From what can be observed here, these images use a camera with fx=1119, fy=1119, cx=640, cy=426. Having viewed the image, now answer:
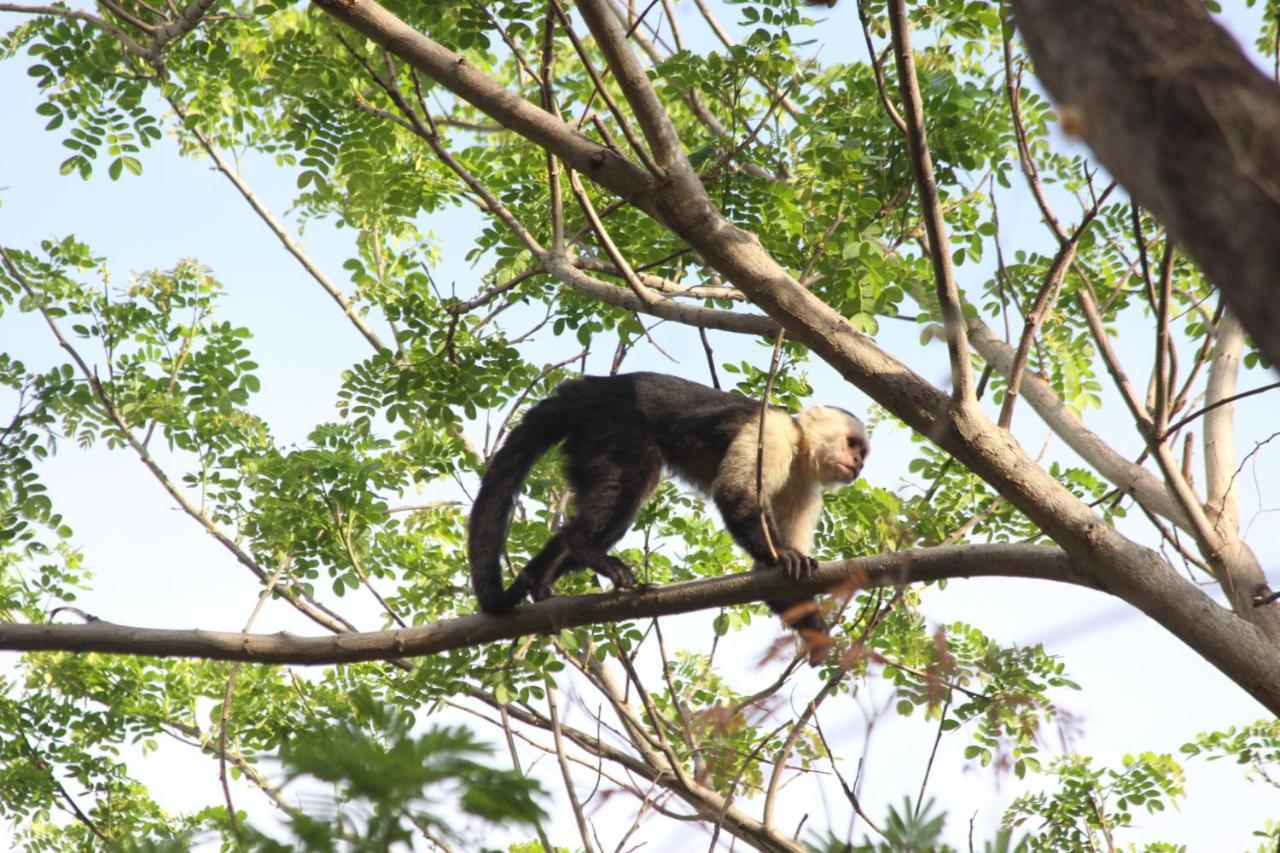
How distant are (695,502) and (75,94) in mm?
5059

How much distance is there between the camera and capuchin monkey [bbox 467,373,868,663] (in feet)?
19.5

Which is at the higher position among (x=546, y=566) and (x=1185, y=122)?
(x=546, y=566)

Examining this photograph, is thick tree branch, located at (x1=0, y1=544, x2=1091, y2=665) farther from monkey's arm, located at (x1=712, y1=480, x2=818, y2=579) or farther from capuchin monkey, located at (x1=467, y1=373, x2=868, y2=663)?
monkey's arm, located at (x1=712, y1=480, x2=818, y2=579)

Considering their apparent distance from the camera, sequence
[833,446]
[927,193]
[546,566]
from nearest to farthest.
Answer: [927,193] → [546,566] → [833,446]

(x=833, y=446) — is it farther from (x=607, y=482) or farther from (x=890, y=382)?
(x=890, y=382)

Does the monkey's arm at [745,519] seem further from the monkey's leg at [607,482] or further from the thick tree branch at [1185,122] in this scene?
the thick tree branch at [1185,122]

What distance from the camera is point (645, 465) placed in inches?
249

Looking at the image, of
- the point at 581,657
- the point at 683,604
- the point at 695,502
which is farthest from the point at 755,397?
the point at 683,604

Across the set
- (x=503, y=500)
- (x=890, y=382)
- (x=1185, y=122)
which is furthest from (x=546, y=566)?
(x=1185, y=122)

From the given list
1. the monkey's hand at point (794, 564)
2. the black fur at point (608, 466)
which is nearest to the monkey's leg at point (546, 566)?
the black fur at point (608, 466)

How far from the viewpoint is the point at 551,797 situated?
2059mm

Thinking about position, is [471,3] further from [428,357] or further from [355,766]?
[355,766]

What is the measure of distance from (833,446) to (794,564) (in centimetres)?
223

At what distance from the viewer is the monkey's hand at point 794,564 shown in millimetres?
4863
